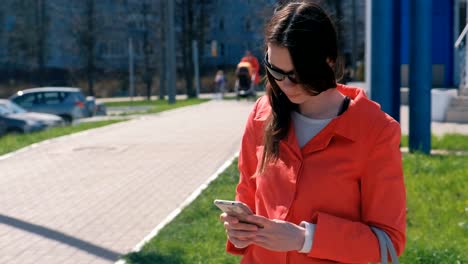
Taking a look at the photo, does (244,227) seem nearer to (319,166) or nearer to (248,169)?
(319,166)

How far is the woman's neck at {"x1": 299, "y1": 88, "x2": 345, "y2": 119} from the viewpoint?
2.73 metres

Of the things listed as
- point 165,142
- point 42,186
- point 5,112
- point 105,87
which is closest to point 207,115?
point 5,112

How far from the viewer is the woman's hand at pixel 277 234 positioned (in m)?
2.52

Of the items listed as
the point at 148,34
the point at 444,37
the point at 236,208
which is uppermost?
the point at 148,34

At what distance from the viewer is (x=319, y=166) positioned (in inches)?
105

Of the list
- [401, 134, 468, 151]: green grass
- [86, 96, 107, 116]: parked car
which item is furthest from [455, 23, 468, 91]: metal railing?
[86, 96, 107, 116]: parked car

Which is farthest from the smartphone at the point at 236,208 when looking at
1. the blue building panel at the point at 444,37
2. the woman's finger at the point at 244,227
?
the blue building panel at the point at 444,37

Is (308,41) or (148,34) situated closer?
(308,41)

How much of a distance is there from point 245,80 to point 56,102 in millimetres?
7437

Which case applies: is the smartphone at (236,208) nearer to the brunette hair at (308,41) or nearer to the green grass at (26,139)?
the brunette hair at (308,41)

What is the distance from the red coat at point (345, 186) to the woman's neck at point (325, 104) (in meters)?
0.05

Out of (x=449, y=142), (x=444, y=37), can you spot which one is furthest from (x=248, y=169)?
(x=444, y=37)

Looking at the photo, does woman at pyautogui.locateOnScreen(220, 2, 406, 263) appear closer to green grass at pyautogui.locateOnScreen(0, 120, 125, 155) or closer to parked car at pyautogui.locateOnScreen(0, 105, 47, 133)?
green grass at pyautogui.locateOnScreen(0, 120, 125, 155)

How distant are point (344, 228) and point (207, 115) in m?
25.0
